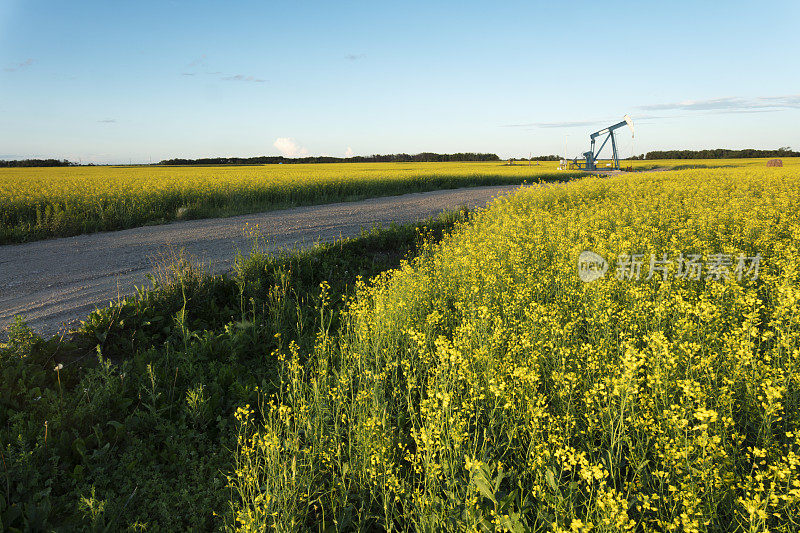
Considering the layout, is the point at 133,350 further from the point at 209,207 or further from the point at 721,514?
the point at 209,207

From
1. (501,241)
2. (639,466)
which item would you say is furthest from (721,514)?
(501,241)

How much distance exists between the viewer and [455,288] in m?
6.20

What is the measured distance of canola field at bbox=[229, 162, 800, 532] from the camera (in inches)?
99.8

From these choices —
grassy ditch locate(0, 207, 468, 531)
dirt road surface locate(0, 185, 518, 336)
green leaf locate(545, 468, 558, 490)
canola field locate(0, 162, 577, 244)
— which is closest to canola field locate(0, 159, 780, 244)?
canola field locate(0, 162, 577, 244)

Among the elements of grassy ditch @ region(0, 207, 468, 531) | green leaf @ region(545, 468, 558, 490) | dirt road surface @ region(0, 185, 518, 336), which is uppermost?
dirt road surface @ region(0, 185, 518, 336)

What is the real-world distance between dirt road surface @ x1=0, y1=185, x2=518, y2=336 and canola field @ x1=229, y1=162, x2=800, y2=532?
3922 millimetres

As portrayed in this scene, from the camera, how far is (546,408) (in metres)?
3.40

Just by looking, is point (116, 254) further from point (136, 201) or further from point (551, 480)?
point (551, 480)

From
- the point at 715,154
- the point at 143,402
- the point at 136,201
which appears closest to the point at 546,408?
the point at 143,402

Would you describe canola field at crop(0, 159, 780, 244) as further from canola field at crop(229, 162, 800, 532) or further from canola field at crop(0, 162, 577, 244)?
canola field at crop(229, 162, 800, 532)

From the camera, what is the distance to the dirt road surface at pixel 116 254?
669 cm

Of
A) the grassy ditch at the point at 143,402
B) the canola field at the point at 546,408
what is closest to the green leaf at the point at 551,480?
the canola field at the point at 546,408

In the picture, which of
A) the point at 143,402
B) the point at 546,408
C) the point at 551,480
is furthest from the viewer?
the point at 143,402

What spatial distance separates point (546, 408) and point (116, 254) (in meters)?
10.4
